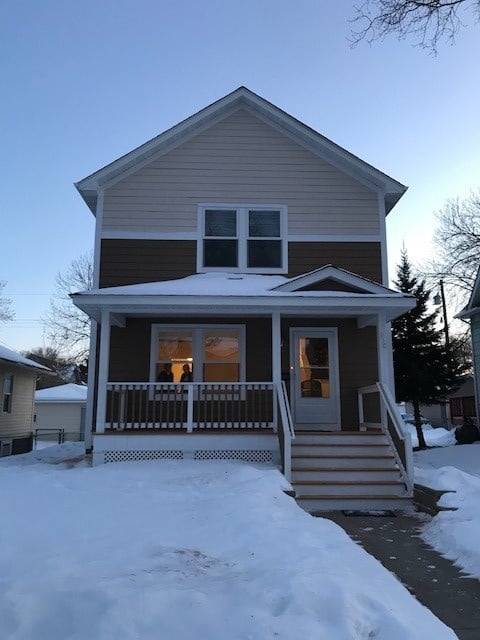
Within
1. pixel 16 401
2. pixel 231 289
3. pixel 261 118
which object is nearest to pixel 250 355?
pixel 231 289

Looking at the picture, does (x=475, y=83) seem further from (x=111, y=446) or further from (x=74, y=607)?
(x=74, y=607)

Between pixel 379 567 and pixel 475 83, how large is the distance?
416 inches

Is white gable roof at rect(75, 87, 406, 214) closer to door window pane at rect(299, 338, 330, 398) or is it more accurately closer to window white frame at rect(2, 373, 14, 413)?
door window pane at rect(299, 338, 330, 398)

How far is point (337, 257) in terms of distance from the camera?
38.1 ft

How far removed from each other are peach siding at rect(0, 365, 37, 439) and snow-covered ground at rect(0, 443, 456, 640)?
12.6 meters

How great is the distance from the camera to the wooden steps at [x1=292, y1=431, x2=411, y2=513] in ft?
26.0

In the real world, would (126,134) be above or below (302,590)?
→ above

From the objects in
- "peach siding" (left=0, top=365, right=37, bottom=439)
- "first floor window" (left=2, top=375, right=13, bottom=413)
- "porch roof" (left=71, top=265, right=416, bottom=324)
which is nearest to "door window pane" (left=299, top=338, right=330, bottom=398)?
"porch roof" (left=71, top=265, right=416, bottom=324)

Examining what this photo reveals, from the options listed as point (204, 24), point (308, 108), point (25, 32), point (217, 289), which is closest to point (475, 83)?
point (308, 108)

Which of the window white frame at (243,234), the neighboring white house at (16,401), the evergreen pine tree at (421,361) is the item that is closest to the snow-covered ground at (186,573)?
the window white frame at (243,234)

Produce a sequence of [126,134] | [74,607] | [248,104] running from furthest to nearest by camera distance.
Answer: [126,134], [248,104], [74,607]

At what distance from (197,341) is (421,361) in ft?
41.7

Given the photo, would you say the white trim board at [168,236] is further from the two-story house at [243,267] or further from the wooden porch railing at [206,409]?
the wooden porch railing at [206,409]

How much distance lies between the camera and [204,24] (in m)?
11.8
